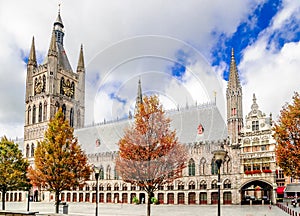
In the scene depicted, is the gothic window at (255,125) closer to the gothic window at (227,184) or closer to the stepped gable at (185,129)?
the stepped gable at (185,129)

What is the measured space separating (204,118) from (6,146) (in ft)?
116

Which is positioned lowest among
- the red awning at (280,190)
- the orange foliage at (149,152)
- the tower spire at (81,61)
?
the red awning at (280,190)

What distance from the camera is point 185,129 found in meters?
65.1

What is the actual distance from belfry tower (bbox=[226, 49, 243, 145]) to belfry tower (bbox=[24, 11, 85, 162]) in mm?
43984

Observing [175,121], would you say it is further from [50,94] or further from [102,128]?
[50,94]

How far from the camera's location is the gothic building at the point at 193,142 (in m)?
55.1

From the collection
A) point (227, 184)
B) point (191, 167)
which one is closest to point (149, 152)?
point (227, 184)

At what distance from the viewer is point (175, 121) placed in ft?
229

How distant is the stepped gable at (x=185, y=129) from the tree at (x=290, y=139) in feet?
95.3

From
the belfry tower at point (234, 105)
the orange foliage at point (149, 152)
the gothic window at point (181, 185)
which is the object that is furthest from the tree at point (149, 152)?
the gothic window at point (181, 185)

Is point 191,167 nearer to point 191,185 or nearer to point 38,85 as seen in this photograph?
point 191,185

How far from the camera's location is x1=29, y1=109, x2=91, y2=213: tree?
32938 mm

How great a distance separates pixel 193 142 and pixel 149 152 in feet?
120

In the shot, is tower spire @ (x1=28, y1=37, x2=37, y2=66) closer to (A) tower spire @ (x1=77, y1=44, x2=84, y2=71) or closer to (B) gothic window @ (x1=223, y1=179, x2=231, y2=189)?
(A) tower spire @ (x1=77, y1=44, x2=84, y2=71)
